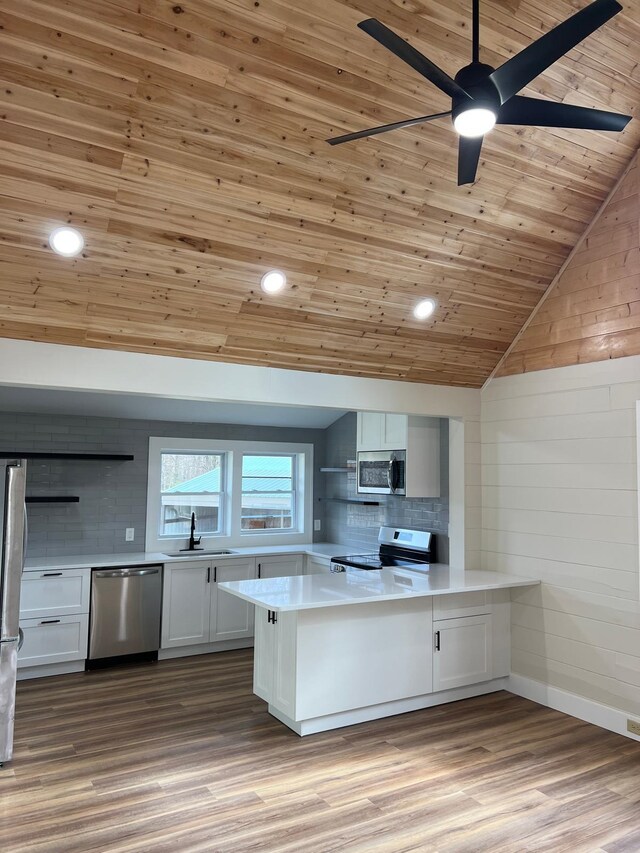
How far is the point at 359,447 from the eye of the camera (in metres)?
5.75

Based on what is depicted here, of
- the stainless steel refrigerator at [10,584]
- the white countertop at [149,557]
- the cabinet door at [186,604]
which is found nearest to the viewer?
the stainless steel refrigerator at [10,584]

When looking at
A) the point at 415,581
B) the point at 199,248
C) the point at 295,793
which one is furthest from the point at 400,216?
the point at 295,793

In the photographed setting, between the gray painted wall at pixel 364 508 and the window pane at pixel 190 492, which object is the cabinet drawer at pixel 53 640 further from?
the gray painted wall at pixel 364 508

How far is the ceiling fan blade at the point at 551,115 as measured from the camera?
2.26 metres

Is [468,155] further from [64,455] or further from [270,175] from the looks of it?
[64,455]

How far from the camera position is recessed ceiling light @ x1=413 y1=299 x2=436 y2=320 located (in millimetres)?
4150

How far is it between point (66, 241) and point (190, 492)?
135 inches

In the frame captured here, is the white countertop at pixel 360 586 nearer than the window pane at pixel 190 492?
Yes

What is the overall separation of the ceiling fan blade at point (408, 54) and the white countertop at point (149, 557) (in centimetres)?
416

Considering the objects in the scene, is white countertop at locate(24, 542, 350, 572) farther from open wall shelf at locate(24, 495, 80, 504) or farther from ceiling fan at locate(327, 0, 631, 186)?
ceiling fan at locate(327, 0, 631, 186)

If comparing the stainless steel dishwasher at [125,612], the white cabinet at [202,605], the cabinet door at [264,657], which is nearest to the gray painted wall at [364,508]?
the white cabinet at [202,605]

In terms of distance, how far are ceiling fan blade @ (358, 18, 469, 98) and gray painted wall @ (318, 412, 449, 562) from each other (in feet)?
11.3

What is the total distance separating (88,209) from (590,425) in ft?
10.6

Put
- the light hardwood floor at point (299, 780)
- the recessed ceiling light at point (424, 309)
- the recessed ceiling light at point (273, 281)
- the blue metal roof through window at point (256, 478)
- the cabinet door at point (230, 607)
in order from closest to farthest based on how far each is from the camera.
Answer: the light hardwood floor at point (299, 780)
the recessed ceiling light at point (273, 281)
the recessed ceiling light at point (424, 309)
the cabinet door at point (230, 607)
the blue metal roof through window at point (256, 478)
